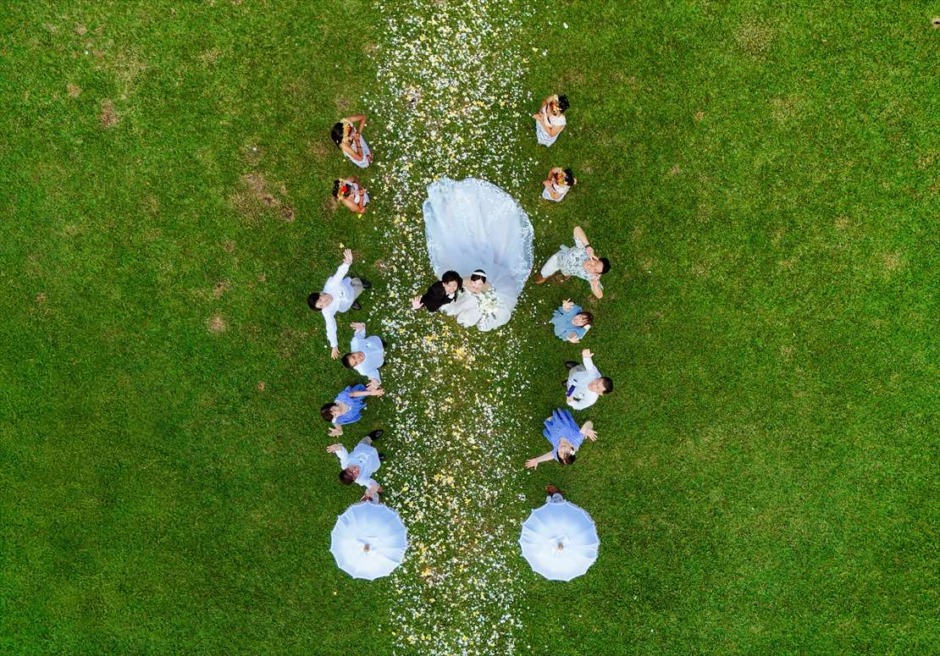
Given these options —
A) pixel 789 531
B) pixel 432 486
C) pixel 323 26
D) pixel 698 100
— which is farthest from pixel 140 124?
pixel 789 531

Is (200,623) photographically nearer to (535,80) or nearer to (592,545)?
(592,545)

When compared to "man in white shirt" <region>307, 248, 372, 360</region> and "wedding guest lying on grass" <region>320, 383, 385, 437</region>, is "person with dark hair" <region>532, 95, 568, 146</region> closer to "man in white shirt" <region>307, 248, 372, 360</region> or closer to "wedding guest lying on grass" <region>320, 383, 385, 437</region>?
"man in white shirt" <region>307, 248, 372, 360</region>

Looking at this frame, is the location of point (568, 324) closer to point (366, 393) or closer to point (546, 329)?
point (546, 329)

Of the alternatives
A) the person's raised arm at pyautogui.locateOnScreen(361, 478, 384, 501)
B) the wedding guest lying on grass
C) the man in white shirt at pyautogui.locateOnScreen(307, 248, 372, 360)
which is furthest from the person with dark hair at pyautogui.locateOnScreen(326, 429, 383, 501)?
the man in white shirt at pyautogui.locateOnScreen(307, 248, 372, 360)

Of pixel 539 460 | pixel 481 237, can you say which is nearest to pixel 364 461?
pixel 539 460

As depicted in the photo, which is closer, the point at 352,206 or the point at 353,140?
the point at 353,140

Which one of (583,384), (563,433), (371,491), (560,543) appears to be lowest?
(560,543)
